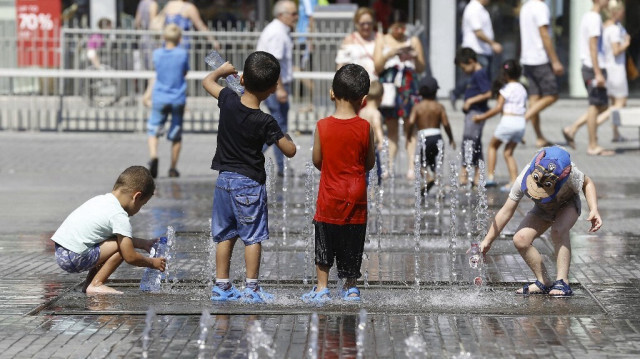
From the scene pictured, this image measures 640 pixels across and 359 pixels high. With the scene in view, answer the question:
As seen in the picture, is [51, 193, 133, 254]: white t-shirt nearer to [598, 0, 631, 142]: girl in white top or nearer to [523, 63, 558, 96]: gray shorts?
[523, 63, 558, 96]: gray shorts

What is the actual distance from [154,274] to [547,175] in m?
2.35

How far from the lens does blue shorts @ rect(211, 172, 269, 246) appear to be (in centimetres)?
739

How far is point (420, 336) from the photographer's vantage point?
6488mm

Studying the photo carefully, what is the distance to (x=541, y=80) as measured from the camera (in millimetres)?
16266

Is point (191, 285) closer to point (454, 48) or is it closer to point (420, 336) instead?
point (420, 336)

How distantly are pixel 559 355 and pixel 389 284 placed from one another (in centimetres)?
210

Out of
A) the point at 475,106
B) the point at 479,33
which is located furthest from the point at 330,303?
the point at 479,33

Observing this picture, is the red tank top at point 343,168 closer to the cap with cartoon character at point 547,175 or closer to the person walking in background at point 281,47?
the cap with cartoon character at point 547,175

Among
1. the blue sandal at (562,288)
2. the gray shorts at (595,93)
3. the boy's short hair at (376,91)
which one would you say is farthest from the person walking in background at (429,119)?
the blue sandal at (562,288)

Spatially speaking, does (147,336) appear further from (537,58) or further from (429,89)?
(537,58)

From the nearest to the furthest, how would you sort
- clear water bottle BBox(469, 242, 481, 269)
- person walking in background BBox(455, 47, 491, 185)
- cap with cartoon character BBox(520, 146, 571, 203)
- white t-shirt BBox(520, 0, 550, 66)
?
cap with cartoon character BBox(520, 146, 571, 203) → clear water bottle BBox(469, 242, 481, 269) → person walking in background BBox(455, 47, 491, 185) → white t-shirt BBox(520, 0, 550, 66)

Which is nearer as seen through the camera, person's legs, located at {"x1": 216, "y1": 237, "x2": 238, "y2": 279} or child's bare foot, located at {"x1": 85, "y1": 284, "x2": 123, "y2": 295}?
person's legs, located at {"x1": 216, "y1": 237, "x2": 238, "y2": 279}

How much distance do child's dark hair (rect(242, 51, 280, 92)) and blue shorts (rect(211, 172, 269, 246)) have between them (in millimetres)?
504

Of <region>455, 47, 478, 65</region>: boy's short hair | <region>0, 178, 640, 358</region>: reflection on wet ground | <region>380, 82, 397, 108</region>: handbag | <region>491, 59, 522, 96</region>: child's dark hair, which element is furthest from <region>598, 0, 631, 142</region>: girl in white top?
<region>0, 178, 640, 358</region>: reflection on wet ground
